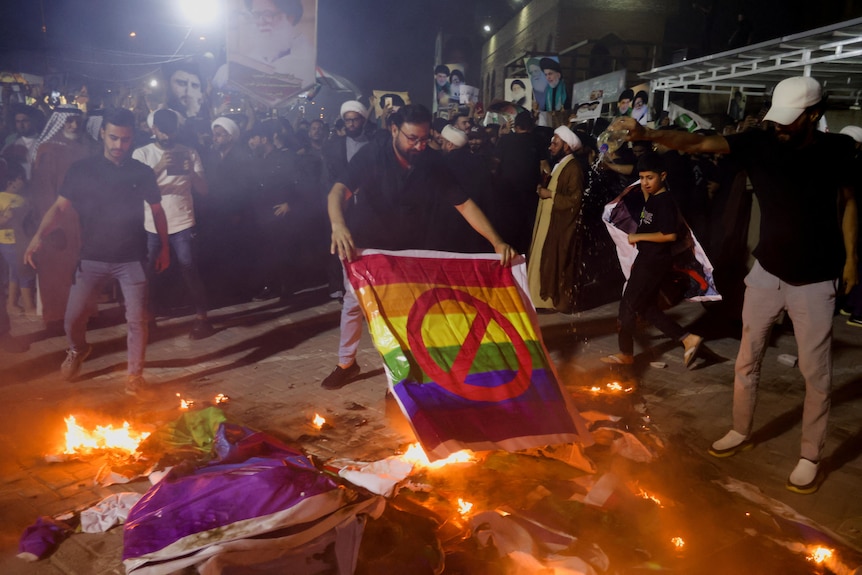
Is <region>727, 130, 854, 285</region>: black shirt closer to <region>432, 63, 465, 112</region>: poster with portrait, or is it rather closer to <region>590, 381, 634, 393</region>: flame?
<region>590, 381, 634, 393</region>: flame

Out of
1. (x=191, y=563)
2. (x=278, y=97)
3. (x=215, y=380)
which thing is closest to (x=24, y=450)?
(x=215, y=380)

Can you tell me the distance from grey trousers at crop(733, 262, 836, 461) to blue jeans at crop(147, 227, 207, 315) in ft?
19.1

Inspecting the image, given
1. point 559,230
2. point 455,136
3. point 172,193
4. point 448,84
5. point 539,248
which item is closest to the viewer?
point 172,193

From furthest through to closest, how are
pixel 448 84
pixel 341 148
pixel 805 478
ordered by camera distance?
pixel 448 84 → pixel 341 148 → pixel 805 478

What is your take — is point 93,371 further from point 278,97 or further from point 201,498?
point 278,97

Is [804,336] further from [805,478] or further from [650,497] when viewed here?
[650,497]

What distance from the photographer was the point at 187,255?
7484mm

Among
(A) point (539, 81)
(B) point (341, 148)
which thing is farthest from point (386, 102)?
(B) point (341, 148)

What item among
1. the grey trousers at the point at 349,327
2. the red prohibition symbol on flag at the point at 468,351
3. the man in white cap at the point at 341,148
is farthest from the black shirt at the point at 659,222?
the man in white cap at the point at 341,148

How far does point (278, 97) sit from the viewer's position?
10.2m

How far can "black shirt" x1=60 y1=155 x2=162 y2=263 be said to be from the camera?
17.7 feet

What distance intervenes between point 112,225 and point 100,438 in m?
1.85

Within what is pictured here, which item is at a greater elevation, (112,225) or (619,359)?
(112,225)

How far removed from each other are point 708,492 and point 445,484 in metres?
1.69
